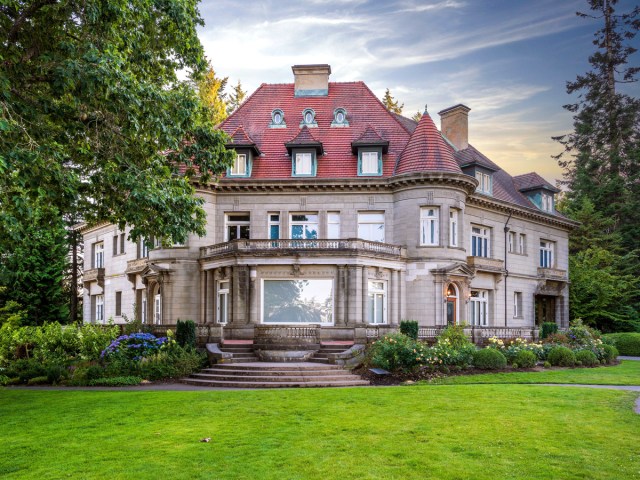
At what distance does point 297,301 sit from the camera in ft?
96.2

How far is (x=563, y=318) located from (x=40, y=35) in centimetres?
3798

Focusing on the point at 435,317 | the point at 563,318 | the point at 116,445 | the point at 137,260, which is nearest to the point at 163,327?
the point at 137,260

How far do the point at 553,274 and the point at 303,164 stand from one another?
20.4 meters

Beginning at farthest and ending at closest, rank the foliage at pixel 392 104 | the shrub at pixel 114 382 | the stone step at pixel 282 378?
1. the foliage at pixel 392 104
2. the shrub at pixel 114 382
3. the stone step at pixel 282 378

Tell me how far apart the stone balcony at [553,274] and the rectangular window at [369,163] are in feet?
50.7

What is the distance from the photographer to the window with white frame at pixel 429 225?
31344 millimetres

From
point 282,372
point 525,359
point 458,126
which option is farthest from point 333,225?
point 458,126

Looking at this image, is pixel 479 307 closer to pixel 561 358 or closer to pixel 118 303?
pixel 561 358

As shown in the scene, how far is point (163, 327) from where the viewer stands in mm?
27328

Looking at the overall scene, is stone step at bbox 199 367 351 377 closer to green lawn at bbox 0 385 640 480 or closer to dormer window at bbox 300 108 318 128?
green lawn at bbox 0 385 640 480

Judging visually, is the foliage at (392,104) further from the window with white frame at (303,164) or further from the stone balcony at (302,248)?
the stone balcony at (302,248)

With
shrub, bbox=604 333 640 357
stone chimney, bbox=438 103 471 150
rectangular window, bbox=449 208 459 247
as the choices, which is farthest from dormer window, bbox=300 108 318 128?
shrub, bbox=604 333 640 357

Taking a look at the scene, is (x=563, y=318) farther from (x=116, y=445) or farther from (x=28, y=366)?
(x=116, y=445)

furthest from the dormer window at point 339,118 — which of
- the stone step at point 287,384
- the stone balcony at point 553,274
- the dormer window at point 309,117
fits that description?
the stone step at point 287,384
